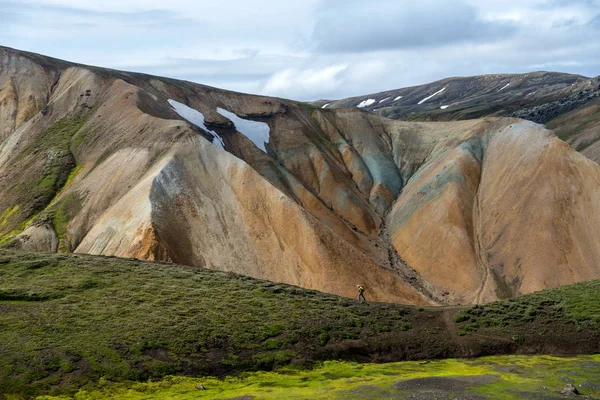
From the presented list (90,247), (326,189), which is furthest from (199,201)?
(326,189)

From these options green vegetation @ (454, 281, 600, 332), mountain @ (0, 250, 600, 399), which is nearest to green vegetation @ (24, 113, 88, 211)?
mountain @ (0, 250, 600, 399)

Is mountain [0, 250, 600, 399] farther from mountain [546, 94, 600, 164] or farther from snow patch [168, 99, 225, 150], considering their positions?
mountain [546, 94, 600, 164]

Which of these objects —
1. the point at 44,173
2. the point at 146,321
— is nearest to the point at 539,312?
the point at 146,321

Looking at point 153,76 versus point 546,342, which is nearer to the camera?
point 546,342

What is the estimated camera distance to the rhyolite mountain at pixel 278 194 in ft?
221

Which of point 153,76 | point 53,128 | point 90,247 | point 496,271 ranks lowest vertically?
point 496,271

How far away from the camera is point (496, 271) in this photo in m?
72.8

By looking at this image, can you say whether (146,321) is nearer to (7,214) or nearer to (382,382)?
(382,382)

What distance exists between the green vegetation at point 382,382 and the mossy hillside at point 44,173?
146 feet

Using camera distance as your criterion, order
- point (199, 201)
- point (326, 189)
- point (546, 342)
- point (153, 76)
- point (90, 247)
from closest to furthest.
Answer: point (546, 342), point (90, 247), point (199, 201), point (326, 189), point (153, 76)

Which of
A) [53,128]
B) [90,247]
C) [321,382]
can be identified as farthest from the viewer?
[53,128]

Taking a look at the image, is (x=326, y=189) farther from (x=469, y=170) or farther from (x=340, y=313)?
(x=340, y=313)

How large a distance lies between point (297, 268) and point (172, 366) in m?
33.3

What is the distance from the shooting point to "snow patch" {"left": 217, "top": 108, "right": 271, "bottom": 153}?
106550 mm
